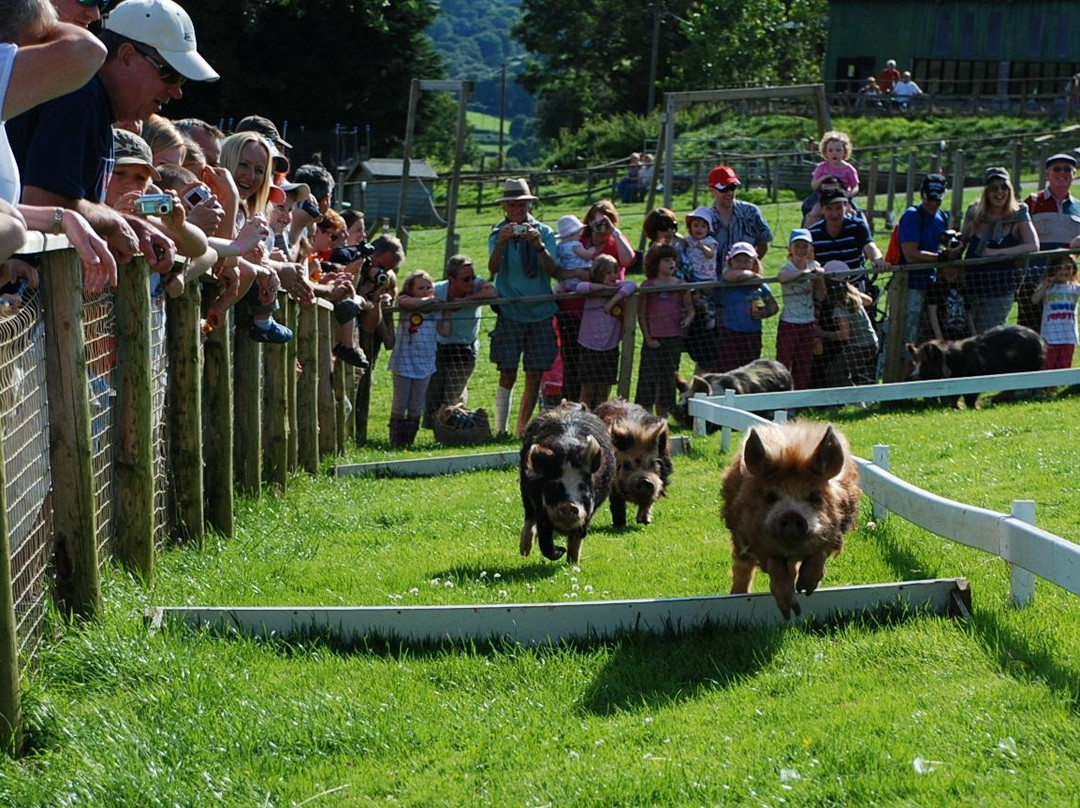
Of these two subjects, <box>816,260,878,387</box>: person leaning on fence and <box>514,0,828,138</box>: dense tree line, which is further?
<box>514,0,828,138</box>: dense tree line

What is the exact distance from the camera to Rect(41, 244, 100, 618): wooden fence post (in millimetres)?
5727

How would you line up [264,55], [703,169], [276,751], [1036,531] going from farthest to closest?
[264,55] < [703,169] < [1036,531] < [276,751]

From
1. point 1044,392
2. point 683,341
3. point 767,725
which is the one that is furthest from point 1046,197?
point 767,725

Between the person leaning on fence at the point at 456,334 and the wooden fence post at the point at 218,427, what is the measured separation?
647 cm

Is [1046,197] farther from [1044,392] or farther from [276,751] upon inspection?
[276,751]

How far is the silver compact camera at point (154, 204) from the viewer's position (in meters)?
6.37

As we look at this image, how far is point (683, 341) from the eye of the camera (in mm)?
15492

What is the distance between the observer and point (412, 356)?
603 inches

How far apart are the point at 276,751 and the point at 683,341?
35.5 ft

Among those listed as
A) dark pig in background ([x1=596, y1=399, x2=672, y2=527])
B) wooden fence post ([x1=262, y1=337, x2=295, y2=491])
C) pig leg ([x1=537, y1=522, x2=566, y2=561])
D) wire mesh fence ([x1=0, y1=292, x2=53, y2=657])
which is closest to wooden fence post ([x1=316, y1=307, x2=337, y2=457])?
wooden fence post ([x1=262, y1=337, x2=295, y2=491])

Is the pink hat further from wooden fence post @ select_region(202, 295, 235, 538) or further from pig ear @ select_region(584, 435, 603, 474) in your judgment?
wooden fence post @ select_region(202, 295, 235, 538)

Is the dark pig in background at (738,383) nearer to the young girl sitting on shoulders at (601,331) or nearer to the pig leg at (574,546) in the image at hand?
the young girl sitting on shoulders at (601,331)

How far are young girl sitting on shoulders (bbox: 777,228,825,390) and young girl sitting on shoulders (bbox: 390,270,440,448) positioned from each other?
12.1ft

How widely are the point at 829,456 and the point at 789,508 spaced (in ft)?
1.10
